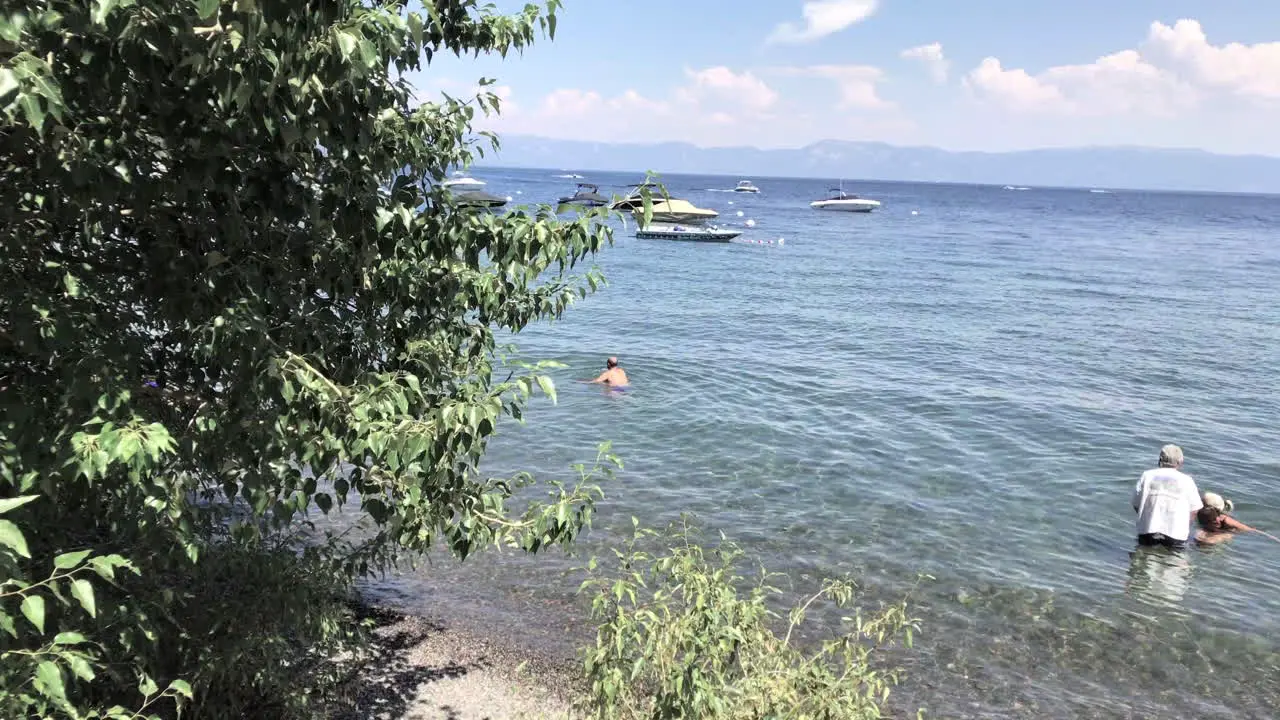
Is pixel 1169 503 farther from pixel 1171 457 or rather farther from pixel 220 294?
pixel 220 294

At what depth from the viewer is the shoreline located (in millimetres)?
8688

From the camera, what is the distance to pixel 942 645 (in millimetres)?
10727

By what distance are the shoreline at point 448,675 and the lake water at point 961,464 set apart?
0.45 metres

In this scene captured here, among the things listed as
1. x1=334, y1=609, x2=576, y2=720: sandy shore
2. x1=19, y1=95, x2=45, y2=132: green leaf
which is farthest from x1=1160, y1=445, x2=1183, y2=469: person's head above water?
x1=19, y1=95, x2=45, y2=132: green leaf

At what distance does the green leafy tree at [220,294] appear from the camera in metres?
3.33

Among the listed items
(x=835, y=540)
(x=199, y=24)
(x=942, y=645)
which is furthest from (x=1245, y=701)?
(x=199, y=24)

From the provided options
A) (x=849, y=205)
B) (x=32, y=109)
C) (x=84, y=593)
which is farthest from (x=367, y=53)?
(x=849, y=205)

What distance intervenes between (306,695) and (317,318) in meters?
4.38

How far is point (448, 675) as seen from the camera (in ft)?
31.2

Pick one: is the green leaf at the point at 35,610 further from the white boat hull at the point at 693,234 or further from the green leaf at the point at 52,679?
the white boat hull at the point at 693,234

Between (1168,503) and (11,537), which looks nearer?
(11,537)

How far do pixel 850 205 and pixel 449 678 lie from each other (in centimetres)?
12425

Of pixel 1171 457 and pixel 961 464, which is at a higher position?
pixel 1171 457

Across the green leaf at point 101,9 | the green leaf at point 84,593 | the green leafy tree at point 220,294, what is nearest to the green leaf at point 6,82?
the green leafy tree at point 220,294
